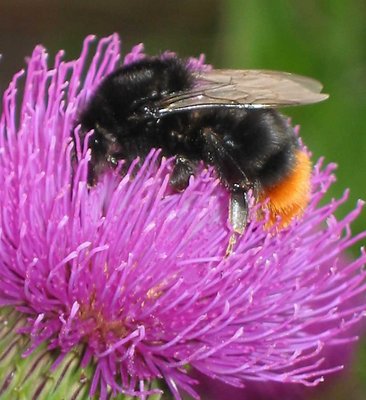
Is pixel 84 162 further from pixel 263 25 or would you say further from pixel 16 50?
pixel 16 50

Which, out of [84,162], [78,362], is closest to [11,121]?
[84,162]

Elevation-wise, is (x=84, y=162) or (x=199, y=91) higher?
(x=199, y=91)

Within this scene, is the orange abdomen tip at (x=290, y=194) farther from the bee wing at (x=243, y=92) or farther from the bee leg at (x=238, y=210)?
the bee wing at (x=243, y=92)

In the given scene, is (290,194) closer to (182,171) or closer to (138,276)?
(182,171)

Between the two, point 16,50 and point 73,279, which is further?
point 16,50

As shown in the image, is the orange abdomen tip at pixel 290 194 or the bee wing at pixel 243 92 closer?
the bee wing at pixel 243 92

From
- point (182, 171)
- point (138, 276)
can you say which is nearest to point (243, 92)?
point (182, 171)

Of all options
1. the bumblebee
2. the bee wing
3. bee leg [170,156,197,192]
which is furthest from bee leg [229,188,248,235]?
the bee wing

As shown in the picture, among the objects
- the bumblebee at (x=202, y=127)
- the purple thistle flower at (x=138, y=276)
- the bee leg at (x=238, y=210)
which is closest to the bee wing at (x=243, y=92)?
the bumblebee at (x=202, y=127)
